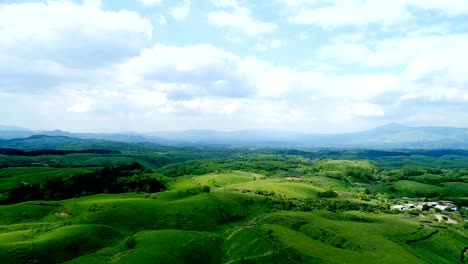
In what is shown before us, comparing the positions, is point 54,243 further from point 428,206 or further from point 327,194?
point 428,206

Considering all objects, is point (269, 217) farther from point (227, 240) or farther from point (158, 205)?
point (158, 205)

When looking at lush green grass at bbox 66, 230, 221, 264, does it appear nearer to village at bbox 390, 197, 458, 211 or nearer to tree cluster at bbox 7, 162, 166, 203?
tree cluster at bbox 7, 162, 166, 203

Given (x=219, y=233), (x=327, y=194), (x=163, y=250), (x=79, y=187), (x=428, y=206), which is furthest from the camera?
(x=327, y=194)

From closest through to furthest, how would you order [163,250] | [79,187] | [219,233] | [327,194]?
1. [163,250]
2. [219,233]
3. [79,187]
4. [327,194]

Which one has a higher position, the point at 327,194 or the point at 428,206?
the point at 327,194

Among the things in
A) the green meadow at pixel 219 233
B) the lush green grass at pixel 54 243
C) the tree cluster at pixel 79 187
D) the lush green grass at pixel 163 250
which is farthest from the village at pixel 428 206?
the lush green grass at pixel 54 243

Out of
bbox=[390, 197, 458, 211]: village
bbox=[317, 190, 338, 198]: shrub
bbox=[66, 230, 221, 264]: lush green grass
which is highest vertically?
bbox=[66, 230, 221, 264]: lush green grass

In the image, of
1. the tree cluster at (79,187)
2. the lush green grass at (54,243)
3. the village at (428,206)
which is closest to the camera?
the lush green grass at (54,243)

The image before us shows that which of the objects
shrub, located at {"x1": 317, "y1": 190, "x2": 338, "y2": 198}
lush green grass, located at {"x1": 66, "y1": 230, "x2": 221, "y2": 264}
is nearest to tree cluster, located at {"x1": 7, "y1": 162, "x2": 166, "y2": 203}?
lush green grass, located at {"x1": 66, "y1": 230, "x2": 221, "y2": 264}

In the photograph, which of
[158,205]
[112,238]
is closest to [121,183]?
[158,205]

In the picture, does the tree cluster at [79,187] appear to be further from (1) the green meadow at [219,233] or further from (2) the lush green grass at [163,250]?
(2) the lush green grass at [163,250]

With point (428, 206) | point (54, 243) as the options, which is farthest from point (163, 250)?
point (428, 206)
